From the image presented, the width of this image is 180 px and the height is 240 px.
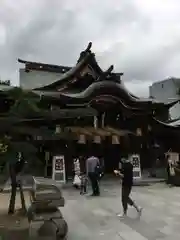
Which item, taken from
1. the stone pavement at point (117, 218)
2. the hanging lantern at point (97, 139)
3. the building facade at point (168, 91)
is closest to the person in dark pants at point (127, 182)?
the stone pavement at point (117, 218)

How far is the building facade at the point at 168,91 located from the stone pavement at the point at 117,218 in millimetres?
25088

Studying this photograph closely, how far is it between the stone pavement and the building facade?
988 inches

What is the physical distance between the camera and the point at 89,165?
48.8 feet

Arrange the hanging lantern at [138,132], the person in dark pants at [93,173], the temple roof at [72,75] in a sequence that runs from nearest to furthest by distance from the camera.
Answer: the person in dark pants at [93,173]
the hanging lantern at [138,132]
the temple roof at [72,75]

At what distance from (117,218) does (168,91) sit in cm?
3254

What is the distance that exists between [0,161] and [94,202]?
684cm

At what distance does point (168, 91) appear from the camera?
40875 mm

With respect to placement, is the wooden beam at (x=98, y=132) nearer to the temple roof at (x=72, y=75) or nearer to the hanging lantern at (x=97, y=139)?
the hanging lantern at (x=97, y=139)

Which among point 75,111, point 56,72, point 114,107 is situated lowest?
point 75,111

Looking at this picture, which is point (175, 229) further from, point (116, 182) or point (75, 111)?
point (116, 182)

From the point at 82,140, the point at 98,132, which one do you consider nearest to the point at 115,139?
the point at 98,132

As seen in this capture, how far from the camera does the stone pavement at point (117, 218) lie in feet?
27.0

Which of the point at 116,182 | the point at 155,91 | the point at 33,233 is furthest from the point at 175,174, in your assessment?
the point at 155,91

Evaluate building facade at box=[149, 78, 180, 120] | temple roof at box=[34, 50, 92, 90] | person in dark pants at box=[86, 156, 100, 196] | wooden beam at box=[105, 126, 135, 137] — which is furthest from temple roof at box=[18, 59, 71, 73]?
person in dark pants at box=[86, 156, 100, 196]
